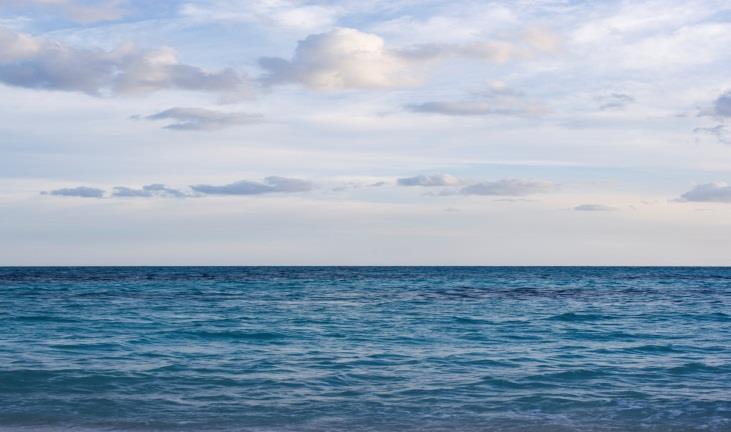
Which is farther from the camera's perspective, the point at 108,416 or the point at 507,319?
the point at 507,319

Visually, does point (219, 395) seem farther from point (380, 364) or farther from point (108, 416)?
point (380, 364)

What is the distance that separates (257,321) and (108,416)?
16092 millimetres

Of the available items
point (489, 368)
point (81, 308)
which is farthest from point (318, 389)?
point (81, 308)

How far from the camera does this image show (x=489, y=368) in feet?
64.7

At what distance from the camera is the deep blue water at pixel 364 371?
14.5m

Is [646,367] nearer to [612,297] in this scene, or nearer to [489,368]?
[489,368]

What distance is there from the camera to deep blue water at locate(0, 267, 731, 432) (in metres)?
14.5

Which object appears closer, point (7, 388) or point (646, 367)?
point (7, 388)

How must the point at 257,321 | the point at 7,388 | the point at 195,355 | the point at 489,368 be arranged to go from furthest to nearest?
the point at 257,321, the point at 195,355, the point at 489,368, the point at 7,388

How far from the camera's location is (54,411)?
49.1ft

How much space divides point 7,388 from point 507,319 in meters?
20.3

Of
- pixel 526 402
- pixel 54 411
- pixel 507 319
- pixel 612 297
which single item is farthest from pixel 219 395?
pixel 612 297

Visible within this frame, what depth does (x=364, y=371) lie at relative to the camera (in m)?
19.2

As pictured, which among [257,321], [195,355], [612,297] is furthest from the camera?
[612,297]
